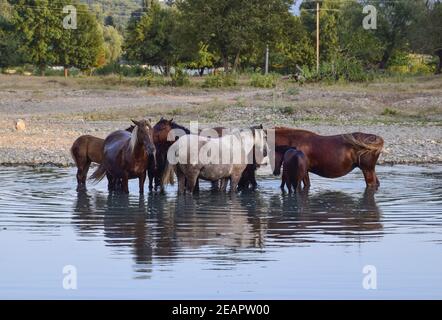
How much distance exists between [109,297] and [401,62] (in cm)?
6412

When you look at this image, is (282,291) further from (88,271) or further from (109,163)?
(109,163)

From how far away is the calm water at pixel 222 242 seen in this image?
874 centimetres

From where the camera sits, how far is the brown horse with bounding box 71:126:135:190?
15.9 m

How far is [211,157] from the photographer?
48.1 ft

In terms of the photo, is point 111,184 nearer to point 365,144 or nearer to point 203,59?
point 365,144

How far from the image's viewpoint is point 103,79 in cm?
5303

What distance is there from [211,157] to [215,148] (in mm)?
147

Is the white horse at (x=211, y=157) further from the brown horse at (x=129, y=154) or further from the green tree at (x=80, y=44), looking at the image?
the green tree at (x=80, y=44)

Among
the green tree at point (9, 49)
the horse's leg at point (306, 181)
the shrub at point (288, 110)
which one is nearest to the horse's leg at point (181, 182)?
the horse's leg at point (306, 181)

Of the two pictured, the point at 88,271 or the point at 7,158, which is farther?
the point at 7,158

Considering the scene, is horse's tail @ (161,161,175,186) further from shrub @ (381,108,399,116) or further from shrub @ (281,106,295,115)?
shrub @ (381,108,399,116)

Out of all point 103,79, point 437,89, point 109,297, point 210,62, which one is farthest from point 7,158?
point 210,62

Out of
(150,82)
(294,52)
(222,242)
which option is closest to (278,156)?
(222,242)
